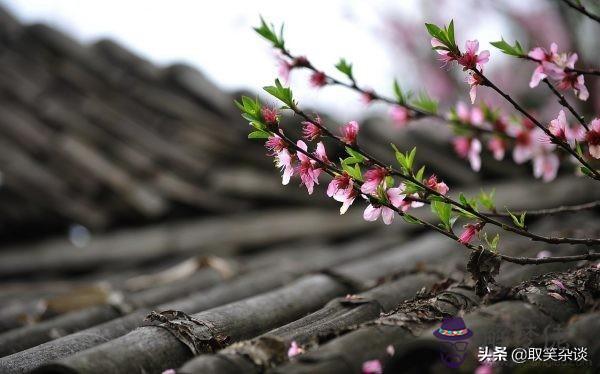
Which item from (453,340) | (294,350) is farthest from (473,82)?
(294,350)

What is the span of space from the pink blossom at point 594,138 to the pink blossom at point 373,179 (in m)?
0.49

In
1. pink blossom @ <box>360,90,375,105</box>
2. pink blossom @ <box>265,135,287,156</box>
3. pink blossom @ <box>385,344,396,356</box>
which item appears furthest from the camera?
pink blossom @ <box>360,90,375,105</box>

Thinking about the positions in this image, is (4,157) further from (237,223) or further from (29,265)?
(237,223)

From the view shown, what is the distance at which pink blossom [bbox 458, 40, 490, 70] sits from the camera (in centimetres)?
140

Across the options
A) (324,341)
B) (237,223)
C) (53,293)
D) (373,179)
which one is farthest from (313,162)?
(237,223)

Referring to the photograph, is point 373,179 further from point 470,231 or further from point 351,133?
point 470,231

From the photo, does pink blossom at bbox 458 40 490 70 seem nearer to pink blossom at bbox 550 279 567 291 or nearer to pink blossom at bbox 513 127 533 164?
pink blossom at bbox 550 279 567 291

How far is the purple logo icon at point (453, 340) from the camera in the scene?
1.10m

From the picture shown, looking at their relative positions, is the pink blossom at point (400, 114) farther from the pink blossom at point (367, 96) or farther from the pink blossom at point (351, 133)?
the pink blossom at point (351, 133)

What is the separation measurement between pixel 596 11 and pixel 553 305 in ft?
3.06

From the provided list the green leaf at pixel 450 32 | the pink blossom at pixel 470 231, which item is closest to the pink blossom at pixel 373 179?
the pink blossom at pixel 470 231

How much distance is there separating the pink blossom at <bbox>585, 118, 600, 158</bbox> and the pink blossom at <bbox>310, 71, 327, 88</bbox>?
25.8 inches

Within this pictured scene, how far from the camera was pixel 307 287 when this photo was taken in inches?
80.9

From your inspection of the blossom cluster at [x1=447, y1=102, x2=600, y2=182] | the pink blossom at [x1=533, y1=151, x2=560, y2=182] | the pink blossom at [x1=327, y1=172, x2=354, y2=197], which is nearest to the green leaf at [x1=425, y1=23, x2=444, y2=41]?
the pink blossom at [x1=327, y1=172, x2=354, y2=197]
